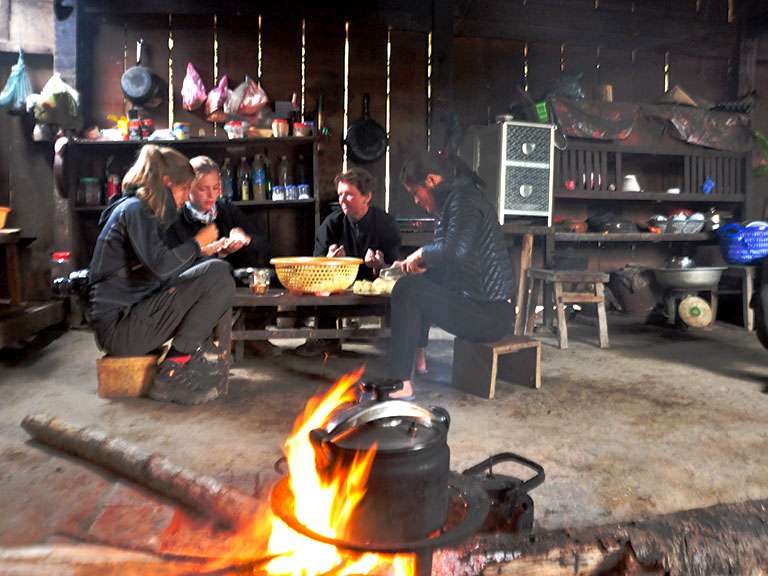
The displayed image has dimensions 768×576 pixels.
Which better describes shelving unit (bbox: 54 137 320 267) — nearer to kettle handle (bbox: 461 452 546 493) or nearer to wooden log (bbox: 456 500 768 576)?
kettle handle (bbox: 461 452 546 493)

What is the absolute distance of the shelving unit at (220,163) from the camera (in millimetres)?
5867

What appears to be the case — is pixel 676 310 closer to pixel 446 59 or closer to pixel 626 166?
pixel 626 166

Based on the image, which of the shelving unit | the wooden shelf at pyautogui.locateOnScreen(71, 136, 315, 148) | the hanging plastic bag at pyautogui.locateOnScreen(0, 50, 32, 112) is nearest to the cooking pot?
the shelving unit

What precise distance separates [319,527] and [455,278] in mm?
2283

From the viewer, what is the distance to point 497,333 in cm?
343

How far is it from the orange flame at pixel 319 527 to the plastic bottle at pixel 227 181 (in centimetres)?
485

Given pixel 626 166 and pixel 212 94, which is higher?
pixel 212 94

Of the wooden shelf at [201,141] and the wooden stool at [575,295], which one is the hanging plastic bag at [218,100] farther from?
the wooden stool at [575,295]

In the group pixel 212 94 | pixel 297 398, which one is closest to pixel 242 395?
pixel 297 398

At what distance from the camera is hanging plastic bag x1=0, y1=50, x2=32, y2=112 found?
5.75 metres

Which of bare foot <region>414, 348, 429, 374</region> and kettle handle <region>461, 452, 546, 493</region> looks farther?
bare foot <region>414, 348, 429, 374</region>

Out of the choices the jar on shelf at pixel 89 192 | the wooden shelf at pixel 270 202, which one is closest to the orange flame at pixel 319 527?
the wooden shelf at pixel 270 202

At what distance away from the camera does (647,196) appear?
22.4ft

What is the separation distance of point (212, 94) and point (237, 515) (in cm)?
530
